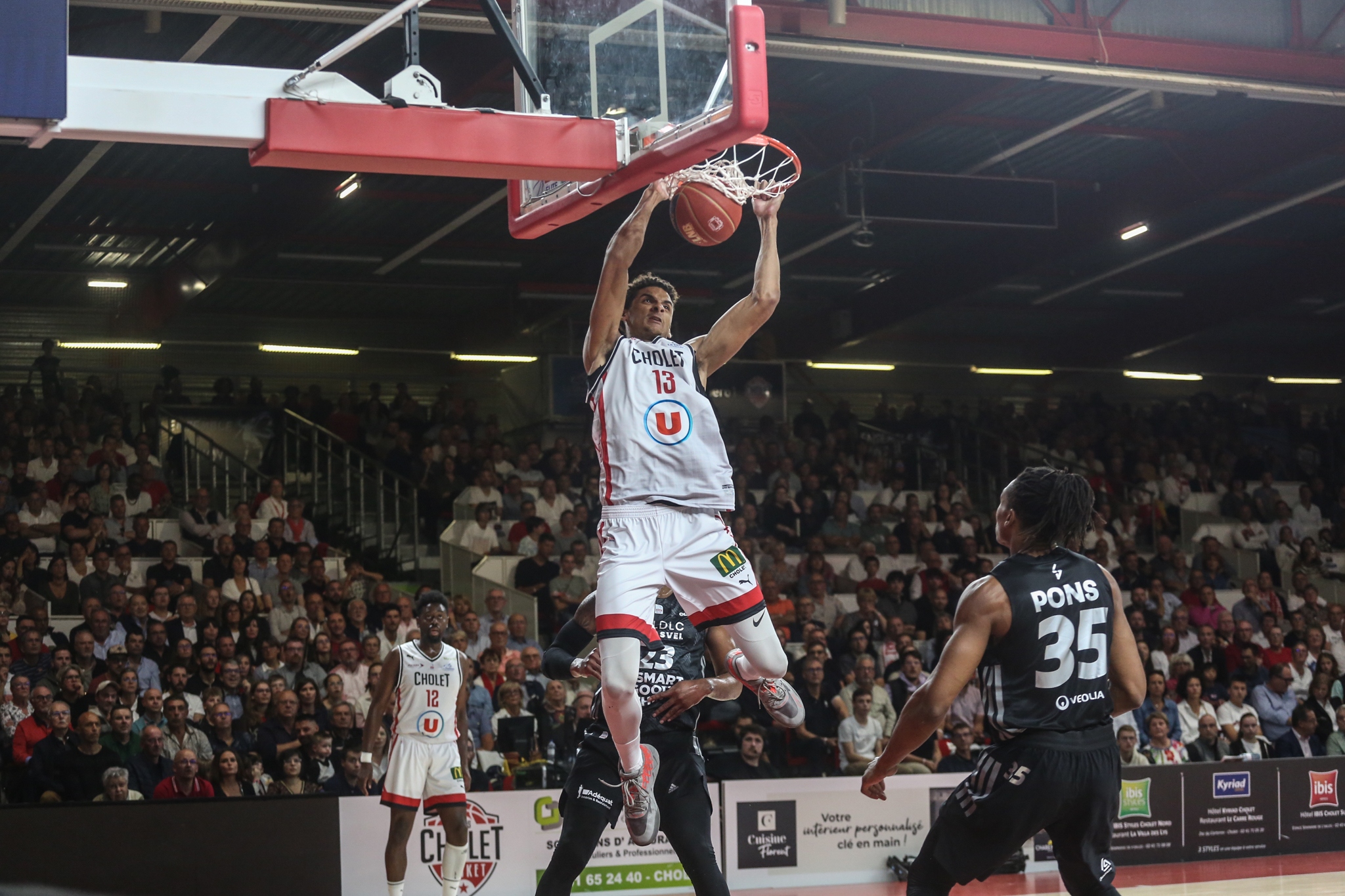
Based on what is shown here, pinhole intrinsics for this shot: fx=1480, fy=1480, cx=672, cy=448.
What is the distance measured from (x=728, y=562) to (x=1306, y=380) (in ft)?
80.2

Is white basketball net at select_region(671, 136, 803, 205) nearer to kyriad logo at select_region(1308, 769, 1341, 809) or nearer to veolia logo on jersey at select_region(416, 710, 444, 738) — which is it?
veolia logo on jersey at select_region(416, 710, 444, 738)

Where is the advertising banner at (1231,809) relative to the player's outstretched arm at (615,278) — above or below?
below

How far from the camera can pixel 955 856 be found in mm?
4828

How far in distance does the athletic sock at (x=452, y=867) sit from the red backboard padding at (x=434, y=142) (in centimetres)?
626

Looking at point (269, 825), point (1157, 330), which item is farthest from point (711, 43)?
point (1157, 330)

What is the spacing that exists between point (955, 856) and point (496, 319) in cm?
1902

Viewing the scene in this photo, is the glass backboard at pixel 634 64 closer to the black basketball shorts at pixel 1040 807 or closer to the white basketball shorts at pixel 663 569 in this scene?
the white basketball shorts at pixel 663 569

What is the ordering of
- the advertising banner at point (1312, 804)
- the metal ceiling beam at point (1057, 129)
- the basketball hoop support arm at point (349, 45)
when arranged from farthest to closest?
1. the metal ceiling beam at point (1057, 129)
2. the advertising banner at point (1312, 804)
3. the basketball hoop support arm at point (349, 45)

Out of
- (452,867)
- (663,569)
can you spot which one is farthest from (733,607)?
(452,867)

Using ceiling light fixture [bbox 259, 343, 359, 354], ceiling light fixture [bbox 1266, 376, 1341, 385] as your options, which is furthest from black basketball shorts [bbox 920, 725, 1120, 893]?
ceiling light fixture [bbox 1266, 376, 1341, 385]

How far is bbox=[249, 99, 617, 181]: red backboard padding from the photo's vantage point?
5.38 m

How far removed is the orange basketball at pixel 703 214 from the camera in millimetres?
6098

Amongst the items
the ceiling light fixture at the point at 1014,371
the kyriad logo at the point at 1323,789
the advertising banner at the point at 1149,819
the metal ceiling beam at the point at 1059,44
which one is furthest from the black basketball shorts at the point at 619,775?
the ceiling light fixture at the point at 1014,371

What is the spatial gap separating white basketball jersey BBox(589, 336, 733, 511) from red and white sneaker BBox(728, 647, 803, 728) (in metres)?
0.68
